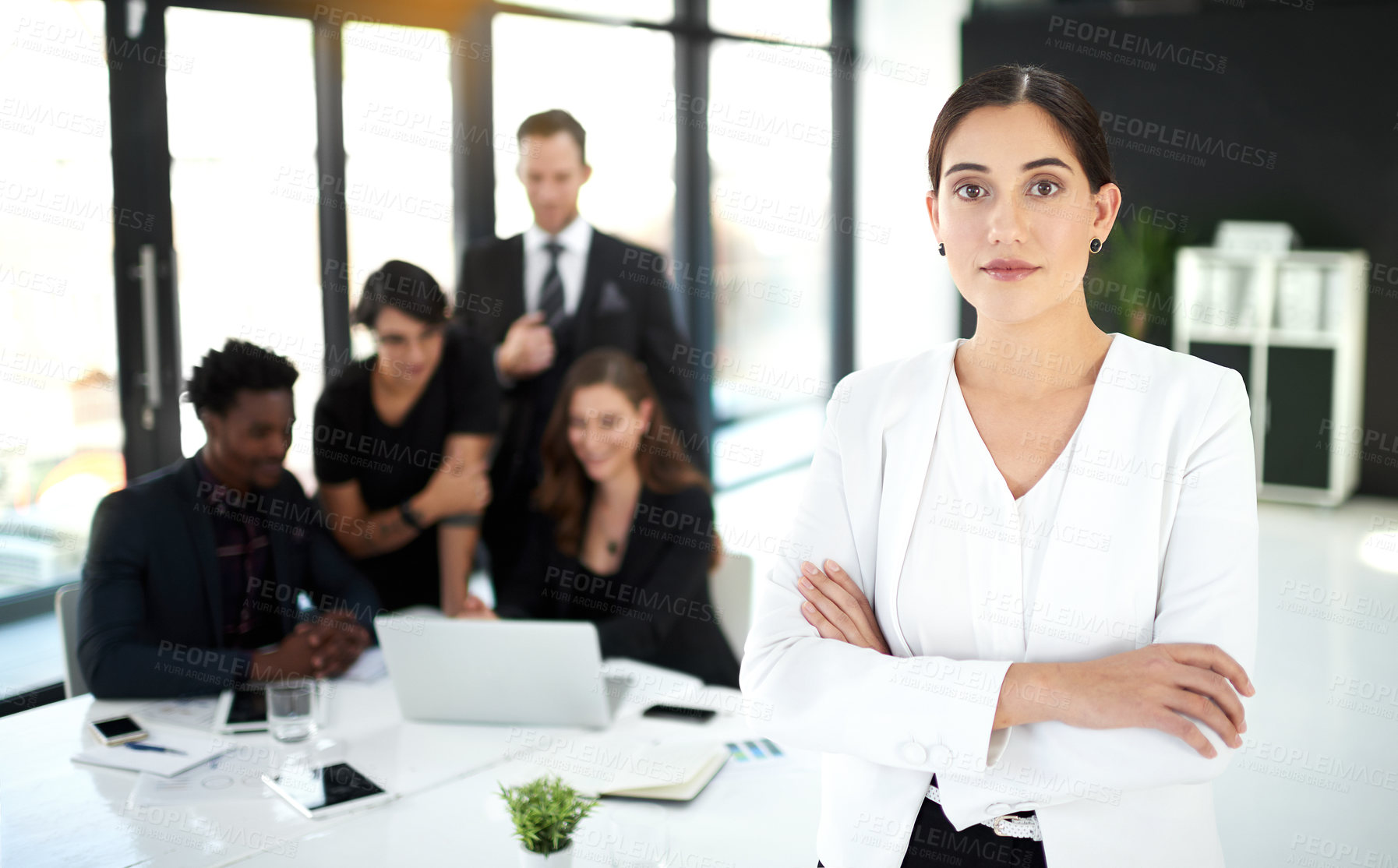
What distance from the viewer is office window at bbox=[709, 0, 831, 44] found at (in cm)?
711

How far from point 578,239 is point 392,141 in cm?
115

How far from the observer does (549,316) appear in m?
4.46

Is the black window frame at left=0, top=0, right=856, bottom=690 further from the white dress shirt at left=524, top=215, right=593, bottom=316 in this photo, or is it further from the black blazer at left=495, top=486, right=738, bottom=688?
the black blazer at left=495, top=486, right=738, bottom=688

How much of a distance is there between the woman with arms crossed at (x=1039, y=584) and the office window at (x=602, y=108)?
3971 millimetres

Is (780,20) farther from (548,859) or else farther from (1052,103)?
(548,859)

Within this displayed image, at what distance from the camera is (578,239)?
442 cm

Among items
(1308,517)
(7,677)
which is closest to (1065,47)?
(1308,517)

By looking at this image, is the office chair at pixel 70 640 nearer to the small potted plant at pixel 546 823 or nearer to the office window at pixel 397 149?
the small potted plant at pixel 546 823

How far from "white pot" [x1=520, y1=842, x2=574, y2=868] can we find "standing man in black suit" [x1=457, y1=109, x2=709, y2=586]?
8.19 feet

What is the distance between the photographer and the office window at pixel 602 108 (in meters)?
5.54

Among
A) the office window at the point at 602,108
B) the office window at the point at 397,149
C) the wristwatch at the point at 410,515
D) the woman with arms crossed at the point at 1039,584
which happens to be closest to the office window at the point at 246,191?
the office window at the point at 397,149

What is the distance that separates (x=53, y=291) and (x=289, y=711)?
2176 mm

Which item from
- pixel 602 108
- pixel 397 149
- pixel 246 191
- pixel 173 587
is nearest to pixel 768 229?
pixel 602 108

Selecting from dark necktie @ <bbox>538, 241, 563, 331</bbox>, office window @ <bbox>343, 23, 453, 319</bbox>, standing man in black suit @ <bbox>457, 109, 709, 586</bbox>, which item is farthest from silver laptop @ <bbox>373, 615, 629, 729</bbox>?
office window @ <bbox>343, 23, 453, 319</bbox>
